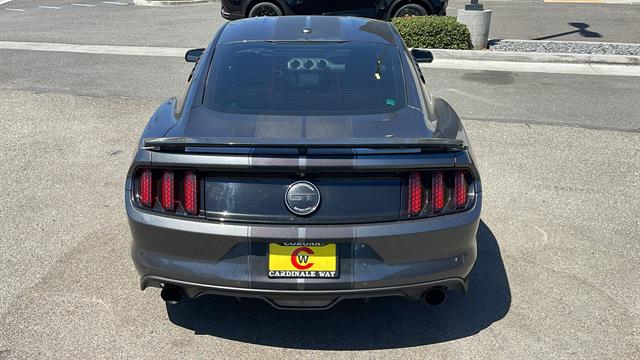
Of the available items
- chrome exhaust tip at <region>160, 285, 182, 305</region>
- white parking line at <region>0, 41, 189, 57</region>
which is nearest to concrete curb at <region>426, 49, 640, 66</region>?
white parking line at <region>0, 41, 189, 57</region>

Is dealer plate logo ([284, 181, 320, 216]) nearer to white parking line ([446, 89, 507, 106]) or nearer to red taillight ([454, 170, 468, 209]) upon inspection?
red taillight ([454, 170, 468, 209])

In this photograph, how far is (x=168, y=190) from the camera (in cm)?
315

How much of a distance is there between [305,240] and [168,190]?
2.42ft

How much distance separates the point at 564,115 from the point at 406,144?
555cm

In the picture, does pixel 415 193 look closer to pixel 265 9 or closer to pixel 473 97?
pixel 473 97

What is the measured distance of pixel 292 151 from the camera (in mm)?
3008

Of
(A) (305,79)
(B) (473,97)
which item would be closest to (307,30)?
(A) (305,79)

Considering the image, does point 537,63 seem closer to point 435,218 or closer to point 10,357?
point 435,218

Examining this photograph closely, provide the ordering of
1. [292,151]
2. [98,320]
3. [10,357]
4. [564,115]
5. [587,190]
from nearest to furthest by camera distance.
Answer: [292,151]
[10,357]
[98,320]
[587,190]
[564,115]

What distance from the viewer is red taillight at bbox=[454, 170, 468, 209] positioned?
3.21m

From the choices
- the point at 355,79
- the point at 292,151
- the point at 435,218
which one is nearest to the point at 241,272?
the point at 292,151

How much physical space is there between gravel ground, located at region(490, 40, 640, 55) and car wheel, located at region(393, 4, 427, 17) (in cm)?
153

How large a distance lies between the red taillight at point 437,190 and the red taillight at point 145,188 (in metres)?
1.42

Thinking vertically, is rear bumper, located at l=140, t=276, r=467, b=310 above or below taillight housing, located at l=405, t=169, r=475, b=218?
below
